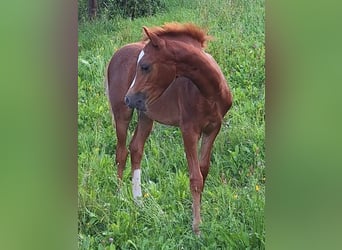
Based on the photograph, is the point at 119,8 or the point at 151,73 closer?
the point at 151,73

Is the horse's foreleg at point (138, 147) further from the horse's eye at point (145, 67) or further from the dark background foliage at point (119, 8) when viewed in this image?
the dark background foliage at point (119, 8)

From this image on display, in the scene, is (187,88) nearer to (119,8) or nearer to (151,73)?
(151,73)

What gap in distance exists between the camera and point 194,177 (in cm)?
182

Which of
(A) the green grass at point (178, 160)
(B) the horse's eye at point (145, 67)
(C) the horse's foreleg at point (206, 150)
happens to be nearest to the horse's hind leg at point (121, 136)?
(A) the green grass at point (178, 160)

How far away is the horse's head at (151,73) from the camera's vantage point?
1800mm

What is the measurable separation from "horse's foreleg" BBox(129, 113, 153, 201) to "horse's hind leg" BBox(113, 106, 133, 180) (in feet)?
0.10

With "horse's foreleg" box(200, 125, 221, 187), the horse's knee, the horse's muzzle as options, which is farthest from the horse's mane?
the horse's knee

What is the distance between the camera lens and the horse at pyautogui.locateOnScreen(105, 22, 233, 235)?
5.92 feet

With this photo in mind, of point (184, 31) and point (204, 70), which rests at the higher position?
point (184, 31)

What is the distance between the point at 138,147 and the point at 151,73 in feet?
0.80

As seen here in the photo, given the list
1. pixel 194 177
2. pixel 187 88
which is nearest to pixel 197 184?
pixel 194 177

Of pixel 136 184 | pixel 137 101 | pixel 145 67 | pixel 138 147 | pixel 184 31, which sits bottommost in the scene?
pixel 136 184

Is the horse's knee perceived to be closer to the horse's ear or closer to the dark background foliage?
the horse's ear
